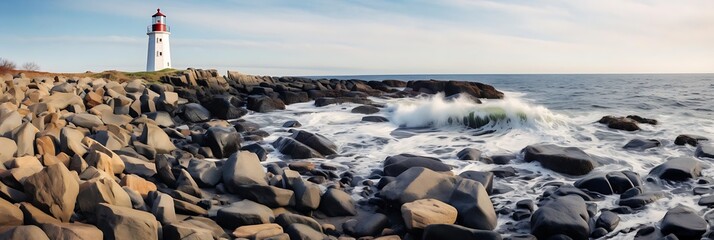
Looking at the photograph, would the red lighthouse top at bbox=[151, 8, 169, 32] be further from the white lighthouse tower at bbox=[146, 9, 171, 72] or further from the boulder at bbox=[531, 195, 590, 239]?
the boulder at bbox=[531, 195, 590, 239]

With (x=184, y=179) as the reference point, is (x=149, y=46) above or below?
above

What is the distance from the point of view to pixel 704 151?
867cm

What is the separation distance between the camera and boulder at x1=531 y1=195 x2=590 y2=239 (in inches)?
190

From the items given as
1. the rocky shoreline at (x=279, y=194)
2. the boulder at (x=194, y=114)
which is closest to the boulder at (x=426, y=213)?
the rocky shoreline at (x=279, y=194)

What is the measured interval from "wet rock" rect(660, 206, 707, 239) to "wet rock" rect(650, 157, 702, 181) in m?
2.05

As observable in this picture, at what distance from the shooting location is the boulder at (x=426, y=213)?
4910 mm

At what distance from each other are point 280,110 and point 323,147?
8.28 metres

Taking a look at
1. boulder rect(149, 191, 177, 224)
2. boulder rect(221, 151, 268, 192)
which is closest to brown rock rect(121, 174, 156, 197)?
boulder rect(149, 191, 177, 224)

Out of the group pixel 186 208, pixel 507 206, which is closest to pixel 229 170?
pixel 186 208

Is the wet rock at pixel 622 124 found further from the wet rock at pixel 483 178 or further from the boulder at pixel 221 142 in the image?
the boulder at pixel 221 142

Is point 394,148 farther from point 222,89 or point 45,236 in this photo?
point 222,89

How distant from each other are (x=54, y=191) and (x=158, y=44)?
31773 mm

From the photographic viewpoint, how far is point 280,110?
16.9 meters

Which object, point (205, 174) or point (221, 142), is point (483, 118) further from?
point (205, 174)
